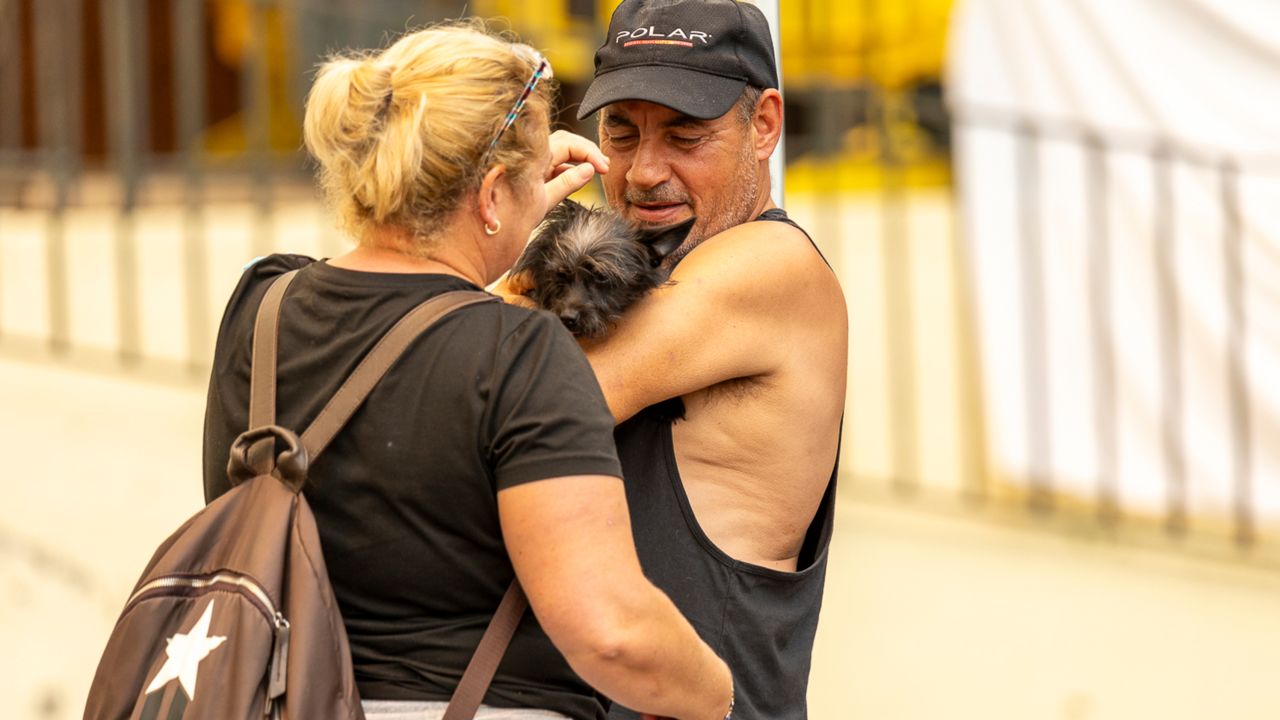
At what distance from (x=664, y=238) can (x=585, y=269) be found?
0.72ft

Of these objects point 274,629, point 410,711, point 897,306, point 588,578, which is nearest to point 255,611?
point 274,629

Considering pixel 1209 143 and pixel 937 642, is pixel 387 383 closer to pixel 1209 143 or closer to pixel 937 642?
pixel 937 642

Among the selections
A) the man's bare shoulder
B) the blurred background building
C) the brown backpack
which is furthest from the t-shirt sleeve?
the blurred background building

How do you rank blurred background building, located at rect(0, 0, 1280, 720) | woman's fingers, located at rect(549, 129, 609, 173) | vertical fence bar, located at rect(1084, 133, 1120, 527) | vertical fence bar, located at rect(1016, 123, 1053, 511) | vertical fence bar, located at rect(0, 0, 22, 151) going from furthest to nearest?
vertical fence bar, located at rect(0, 0, 22, 151)
vertical fence bar, located at rect(1016, 123, 1053, 511)
vertical fence bar, located at rect(1084, 133, 1120, 527)
blurred background building, located at rect(0, 0, 1280, 720)
woman's fingers, located at rect(549, 129, 609, 173)

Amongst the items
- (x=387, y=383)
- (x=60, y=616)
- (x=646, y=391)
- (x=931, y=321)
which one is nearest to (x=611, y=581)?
(x=387, y=383)

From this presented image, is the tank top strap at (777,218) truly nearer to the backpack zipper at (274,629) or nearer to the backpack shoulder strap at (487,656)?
the backpack shoulder strap at (487,656)

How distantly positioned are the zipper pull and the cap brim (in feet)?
3.06

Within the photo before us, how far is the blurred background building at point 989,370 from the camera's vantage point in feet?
16.5

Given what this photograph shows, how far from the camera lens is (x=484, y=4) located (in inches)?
277

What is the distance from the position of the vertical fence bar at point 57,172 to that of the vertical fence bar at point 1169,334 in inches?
155

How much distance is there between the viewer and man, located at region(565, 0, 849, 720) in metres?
2.19

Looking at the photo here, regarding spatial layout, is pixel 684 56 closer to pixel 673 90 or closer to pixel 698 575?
pixel 673 90

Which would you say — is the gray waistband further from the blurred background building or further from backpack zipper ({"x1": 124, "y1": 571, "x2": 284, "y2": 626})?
the blurred background building

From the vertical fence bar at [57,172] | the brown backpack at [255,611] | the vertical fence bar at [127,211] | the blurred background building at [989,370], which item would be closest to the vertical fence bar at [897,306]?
the blurred background building at [989,370]
